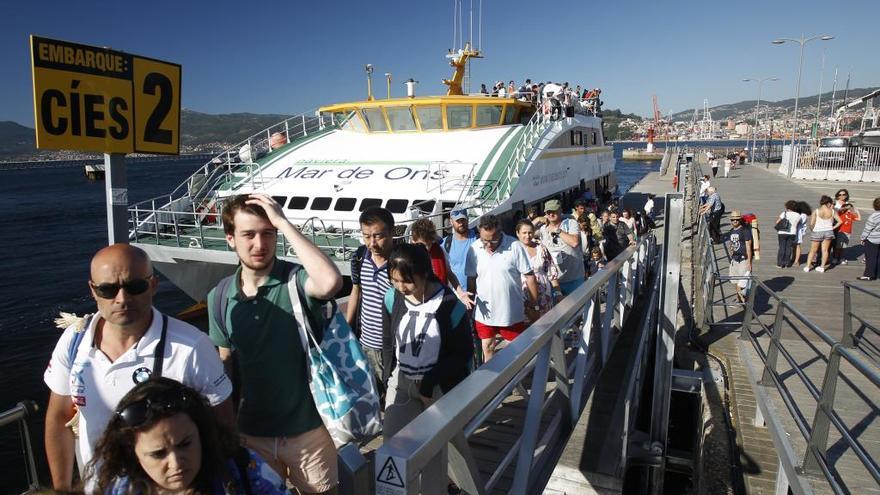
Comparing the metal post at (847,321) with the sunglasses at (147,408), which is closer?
the sunglasses at (147,408)

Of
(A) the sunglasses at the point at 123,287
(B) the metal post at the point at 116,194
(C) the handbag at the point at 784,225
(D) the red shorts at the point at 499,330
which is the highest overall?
(B) the metal post at the point at 116,194

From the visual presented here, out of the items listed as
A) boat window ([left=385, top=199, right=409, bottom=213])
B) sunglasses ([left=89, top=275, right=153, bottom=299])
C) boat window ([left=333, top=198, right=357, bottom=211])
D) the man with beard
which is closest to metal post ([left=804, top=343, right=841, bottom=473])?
the man with beard

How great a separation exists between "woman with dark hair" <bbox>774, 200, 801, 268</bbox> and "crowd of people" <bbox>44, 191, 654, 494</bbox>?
384 inches

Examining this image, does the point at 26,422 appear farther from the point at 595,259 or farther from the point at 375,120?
the point at 375,120

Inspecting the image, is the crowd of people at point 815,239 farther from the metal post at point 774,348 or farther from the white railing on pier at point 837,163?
the white railing on pier at point 837,163

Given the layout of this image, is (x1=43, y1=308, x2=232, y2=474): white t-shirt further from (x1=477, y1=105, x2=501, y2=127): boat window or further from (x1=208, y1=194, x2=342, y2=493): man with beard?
(x1=477, y1=105, x2=501, y2=127): boat window

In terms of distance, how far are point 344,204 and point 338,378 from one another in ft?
28.3

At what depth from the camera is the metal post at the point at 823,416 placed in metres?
3.31

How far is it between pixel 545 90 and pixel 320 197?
26.9 feet

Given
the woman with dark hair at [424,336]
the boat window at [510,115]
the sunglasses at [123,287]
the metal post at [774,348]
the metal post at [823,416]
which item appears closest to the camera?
the sunglasses at [123,287]

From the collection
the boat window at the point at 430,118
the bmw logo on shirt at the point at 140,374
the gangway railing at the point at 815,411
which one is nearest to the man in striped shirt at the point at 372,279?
the bmw logo on shirt at the point at 140,374

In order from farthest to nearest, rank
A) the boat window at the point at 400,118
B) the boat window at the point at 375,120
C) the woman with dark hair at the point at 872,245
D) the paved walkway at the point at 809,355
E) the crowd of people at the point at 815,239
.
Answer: the boat window at the point at 375,120 → the boat window at the point at 400,118 → the woman with dark hair at the point at 872,245 → the crowd of people at the point at 815,239 → the paved walkway at the point at 809,355

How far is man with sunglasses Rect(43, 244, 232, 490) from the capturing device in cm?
193

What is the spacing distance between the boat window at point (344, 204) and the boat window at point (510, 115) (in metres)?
5.28
